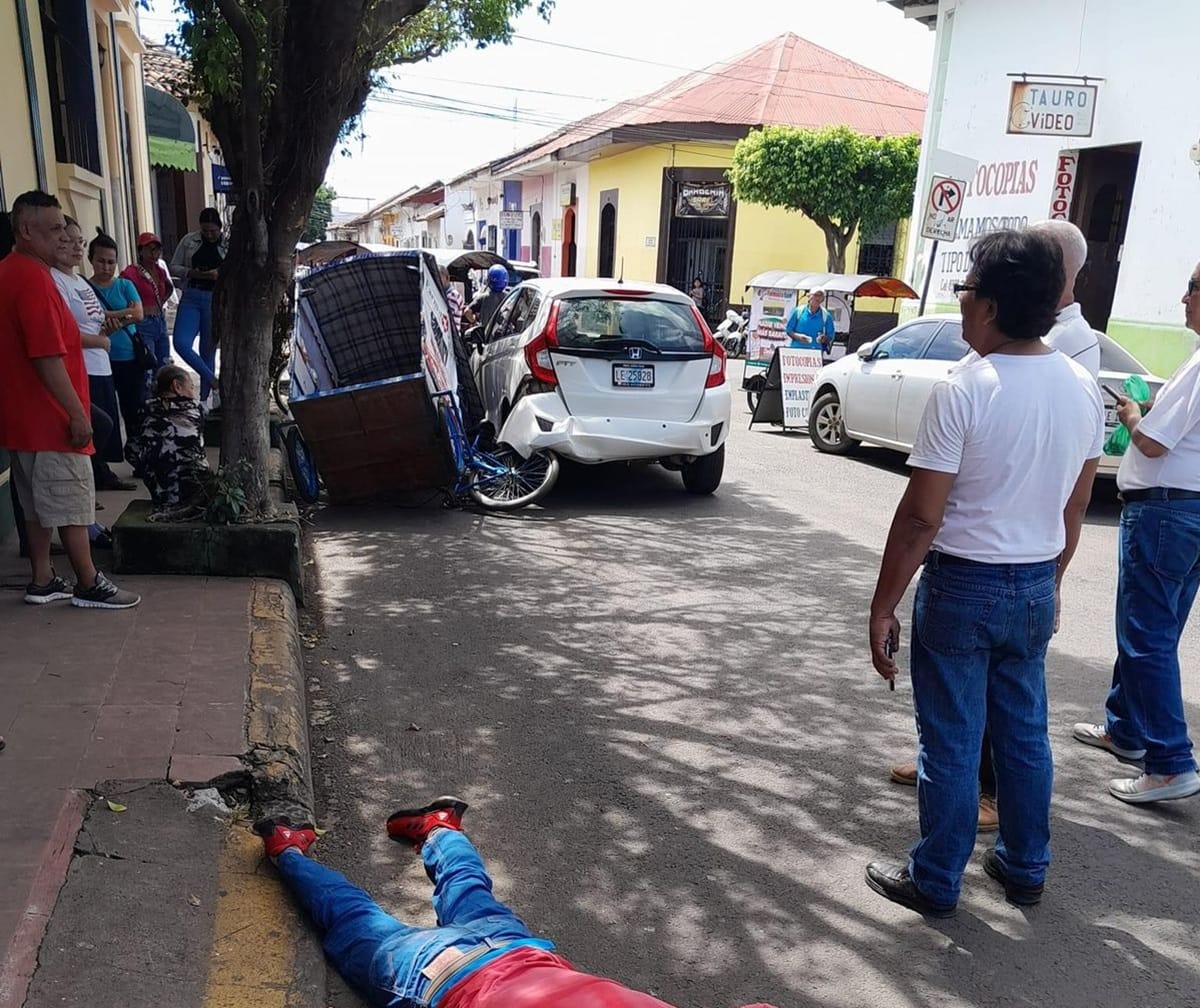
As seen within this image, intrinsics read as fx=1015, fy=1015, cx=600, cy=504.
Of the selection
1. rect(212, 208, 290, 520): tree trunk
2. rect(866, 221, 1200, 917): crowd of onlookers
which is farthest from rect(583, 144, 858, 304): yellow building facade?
rect(866, 221, 1200, 917): crowd of onlookers

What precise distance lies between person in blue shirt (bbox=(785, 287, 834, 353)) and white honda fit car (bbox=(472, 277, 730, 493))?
564cm

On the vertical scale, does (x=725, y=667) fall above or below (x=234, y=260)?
below

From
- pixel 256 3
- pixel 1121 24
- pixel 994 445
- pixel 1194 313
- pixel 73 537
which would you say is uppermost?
pixel 1121 24

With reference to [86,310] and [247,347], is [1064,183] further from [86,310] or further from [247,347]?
[86,310]

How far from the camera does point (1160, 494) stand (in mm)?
3648

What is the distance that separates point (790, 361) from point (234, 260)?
25.5 feet

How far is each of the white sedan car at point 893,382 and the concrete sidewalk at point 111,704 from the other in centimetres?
632

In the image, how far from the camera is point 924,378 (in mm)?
9180

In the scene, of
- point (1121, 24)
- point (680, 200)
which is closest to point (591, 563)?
point (1121, 24)

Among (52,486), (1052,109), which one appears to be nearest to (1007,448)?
(52,486)

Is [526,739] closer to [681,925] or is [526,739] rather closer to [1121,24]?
[681,925]

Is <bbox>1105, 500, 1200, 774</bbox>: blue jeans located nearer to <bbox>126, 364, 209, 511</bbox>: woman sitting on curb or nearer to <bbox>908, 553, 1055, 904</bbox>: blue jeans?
<bbox>908, 553, 1055, 904</bbox>: blue jeans

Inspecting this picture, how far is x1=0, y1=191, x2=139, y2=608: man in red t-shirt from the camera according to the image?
4.16m

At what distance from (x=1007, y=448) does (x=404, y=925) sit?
203 centimetres
